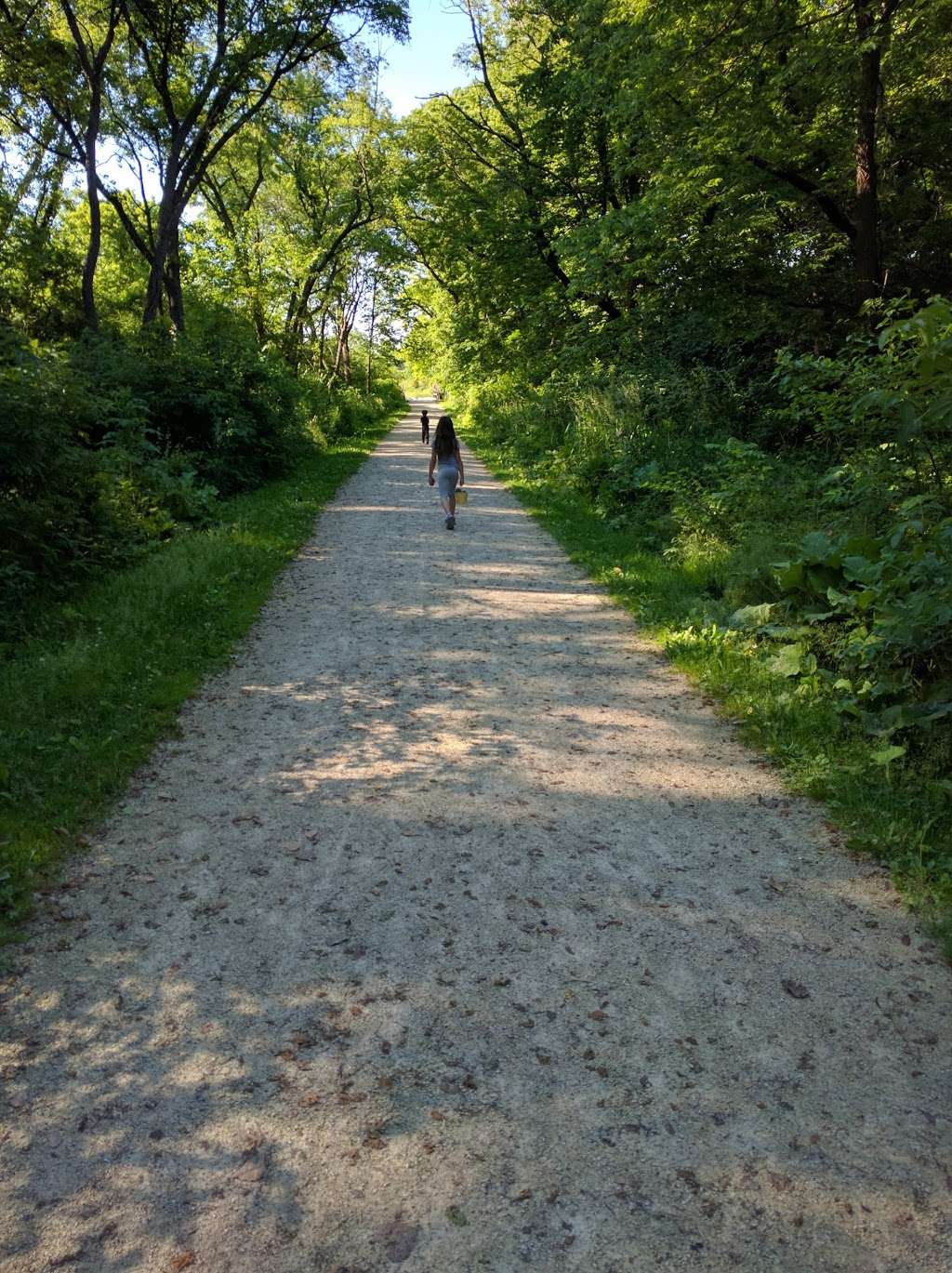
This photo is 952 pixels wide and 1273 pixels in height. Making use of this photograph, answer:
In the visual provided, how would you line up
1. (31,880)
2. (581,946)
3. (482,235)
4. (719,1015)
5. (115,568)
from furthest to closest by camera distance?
(482,235)
(115,568)
(31,880)
(581,946)
(719,1015)

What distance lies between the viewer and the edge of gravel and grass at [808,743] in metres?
3.88

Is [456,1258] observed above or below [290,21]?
below

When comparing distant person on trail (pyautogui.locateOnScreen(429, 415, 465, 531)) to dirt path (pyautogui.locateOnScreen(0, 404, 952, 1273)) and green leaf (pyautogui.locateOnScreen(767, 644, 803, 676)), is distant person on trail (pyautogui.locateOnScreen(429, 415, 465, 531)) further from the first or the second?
dirt path (pyautogui.locateOnScreen(0, 404, 952, 1273))

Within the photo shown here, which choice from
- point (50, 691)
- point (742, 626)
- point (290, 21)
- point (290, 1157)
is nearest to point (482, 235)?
point (290, 21)

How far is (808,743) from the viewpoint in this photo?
5.08 metres

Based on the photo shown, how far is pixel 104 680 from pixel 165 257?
577 inches

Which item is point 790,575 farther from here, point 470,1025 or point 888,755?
point 470,1025

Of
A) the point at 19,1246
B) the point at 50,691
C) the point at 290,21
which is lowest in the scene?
the point at 19,1246

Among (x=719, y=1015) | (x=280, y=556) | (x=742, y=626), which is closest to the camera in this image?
(x=719, y=1015)

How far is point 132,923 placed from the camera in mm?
3539

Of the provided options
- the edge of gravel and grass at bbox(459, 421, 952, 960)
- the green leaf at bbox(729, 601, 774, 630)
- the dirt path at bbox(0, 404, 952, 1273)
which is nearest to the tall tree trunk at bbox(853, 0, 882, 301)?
the edge of gravel and grass at bbox(459, 421, 952, 960)

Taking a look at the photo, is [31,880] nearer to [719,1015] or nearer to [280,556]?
[719,1015]

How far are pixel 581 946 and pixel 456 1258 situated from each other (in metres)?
1.41

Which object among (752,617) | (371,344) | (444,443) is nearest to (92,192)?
(444,443)
